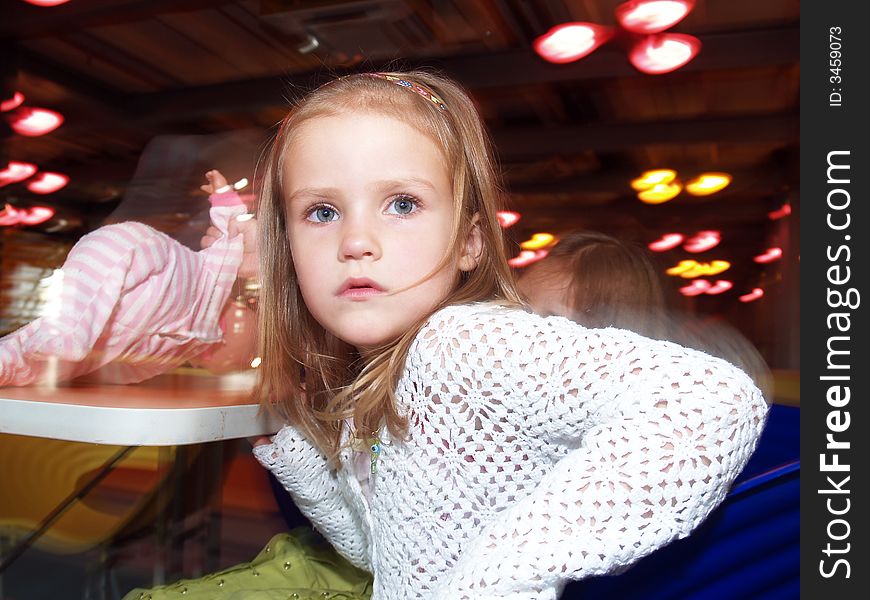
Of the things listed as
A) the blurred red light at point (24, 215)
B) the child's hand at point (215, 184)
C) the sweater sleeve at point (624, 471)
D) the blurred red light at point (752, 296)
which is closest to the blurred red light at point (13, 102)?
the blurred red light at point (24, 215)

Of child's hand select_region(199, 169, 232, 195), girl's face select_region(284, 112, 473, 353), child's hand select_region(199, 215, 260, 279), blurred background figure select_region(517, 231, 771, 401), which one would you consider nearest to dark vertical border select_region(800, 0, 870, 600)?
girl's face select_region(284, 112, 473, 353)

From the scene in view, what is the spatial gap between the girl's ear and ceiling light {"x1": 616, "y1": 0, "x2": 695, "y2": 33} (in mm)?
1218

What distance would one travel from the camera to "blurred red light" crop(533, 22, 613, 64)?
1.75m

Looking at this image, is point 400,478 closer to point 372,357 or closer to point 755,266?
point 372,357

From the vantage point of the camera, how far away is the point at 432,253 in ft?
2.00

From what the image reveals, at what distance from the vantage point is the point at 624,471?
0.43 meters

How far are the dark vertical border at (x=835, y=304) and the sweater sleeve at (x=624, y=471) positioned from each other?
0.31ft

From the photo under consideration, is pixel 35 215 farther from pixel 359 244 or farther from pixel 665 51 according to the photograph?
pixel 665 51

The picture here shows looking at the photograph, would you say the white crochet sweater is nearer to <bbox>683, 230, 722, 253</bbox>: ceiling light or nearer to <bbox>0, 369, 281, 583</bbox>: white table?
<bbox>0, 369, 281, 583</bbox>: white table

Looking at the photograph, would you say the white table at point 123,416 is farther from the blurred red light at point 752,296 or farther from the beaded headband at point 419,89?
the blurred red light at point 752,296

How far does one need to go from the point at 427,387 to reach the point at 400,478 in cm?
10

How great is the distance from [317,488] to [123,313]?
0.27 meters

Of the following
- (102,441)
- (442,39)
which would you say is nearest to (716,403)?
(102,441)

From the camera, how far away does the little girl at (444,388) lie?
430 millimetres
